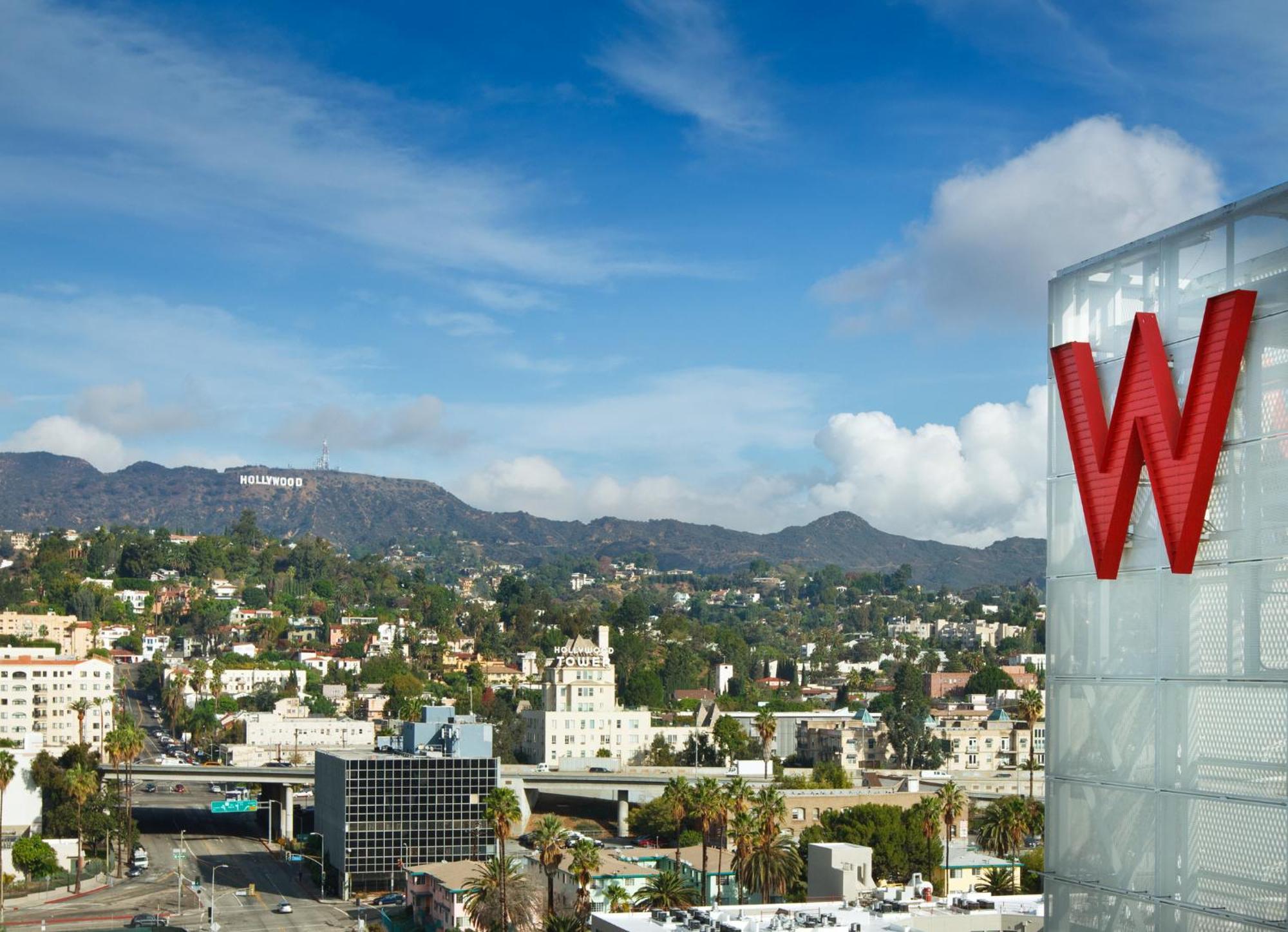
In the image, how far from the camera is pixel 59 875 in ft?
429

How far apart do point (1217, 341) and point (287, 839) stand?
138341 millimetres

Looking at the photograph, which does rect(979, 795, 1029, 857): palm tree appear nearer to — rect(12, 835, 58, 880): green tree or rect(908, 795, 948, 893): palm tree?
rect(908, 795, 948, 893): palm tree

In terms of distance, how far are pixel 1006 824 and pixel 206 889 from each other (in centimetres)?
6161

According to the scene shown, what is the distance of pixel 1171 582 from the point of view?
33844 mm

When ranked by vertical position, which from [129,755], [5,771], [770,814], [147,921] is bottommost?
[147,921]

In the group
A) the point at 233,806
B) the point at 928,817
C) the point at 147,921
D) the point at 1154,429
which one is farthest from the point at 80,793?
the point at 1154,429

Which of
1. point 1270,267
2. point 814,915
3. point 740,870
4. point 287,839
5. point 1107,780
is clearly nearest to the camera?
point 1270,267

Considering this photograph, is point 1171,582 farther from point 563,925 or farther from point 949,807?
point 949,807

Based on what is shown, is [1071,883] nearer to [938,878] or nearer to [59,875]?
[938,878]

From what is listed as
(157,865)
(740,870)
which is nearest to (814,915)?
(740,870)

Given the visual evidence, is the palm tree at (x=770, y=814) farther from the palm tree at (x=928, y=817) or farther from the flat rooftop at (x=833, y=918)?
the flat rooftop at (x=833, y=918)

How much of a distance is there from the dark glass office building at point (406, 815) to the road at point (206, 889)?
164 inches

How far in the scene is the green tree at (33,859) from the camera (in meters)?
129

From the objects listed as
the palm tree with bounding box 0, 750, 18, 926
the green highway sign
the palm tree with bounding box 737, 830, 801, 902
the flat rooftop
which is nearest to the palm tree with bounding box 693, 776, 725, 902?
the palm tree with bounding box 737, 830, 801, 902
